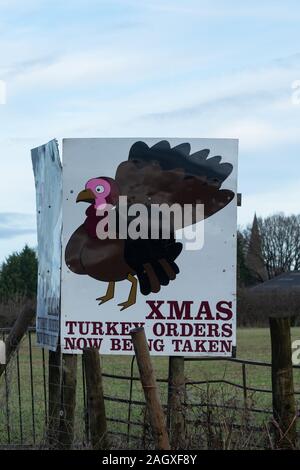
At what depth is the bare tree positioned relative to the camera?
341 ft

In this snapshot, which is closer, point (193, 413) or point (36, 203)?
point (193, 413)

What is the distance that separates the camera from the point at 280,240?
104m

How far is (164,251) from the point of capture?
8.70m

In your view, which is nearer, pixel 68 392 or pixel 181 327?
pixel 181 327

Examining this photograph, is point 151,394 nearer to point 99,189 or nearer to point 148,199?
point 148,199

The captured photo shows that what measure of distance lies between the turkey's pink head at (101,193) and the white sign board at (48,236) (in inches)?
11.7

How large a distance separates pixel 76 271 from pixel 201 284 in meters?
1.09

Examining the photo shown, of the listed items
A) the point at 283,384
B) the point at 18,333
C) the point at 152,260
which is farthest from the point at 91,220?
the point at 283,384

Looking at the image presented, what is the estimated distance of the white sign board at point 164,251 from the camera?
868cm

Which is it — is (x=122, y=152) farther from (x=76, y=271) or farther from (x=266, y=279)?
(x=266, y=279)

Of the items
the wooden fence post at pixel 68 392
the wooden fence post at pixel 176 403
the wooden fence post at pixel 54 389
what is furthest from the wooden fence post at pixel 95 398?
the wooden fence post at pixel 54 389

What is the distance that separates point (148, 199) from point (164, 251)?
0.47 metres
